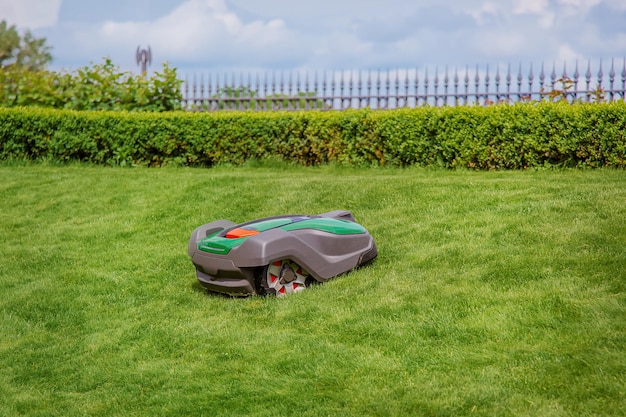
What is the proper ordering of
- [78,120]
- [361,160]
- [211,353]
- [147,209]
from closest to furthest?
[211,353], [147,209], [361,160], [78,120]

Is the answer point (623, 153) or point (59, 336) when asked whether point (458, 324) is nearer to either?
point (59, 336)

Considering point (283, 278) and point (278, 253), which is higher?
point (278, 253)

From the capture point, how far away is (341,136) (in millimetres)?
13156

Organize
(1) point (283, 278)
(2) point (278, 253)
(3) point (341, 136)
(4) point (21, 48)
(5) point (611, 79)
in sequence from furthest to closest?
(4) point (21, 48)
(5) point (611, 79)
(3) point (341, 136)
(1) point (283, 278)
(2) point (278, 253)

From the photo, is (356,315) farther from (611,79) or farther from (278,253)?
(611,79)

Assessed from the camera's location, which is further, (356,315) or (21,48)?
(21,48)

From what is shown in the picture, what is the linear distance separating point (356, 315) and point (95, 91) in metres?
12.5

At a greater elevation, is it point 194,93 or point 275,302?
point 194,93

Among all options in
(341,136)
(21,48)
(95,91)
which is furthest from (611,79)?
(21,48)

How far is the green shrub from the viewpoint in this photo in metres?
16.5

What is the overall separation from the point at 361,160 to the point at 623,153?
14.0ft

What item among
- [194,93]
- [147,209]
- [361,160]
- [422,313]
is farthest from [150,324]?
[194,93]

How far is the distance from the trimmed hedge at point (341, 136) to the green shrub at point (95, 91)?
74.2 inches

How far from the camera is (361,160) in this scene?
515 inches
